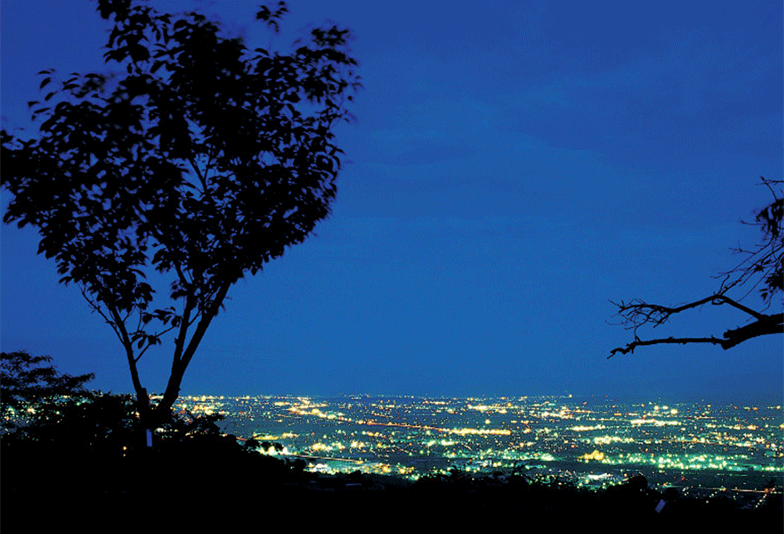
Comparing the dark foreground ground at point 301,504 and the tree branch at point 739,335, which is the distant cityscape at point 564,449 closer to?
the dark foreground ground at point 301,504

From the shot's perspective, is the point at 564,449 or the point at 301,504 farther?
the point at 564,449

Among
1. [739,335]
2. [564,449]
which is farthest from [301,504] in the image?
[564,449]

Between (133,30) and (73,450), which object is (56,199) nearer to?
(133,30)

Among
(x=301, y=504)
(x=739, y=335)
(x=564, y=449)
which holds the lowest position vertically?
(x=564, y=449)

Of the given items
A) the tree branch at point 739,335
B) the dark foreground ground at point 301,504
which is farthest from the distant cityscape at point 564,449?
the tree branch at point 739,335

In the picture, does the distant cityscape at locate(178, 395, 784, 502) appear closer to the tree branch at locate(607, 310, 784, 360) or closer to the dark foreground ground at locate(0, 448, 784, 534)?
the dark foreground ground at locate(0, 448, 784, 534)

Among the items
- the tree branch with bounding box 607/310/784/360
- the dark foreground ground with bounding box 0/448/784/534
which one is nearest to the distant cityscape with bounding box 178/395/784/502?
the dark foreground ground with bounding box 0/448/784/534

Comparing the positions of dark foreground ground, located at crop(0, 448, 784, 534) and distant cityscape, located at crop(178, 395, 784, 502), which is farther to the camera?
distant cityscape, located at crop(178, 395, 784, 502)

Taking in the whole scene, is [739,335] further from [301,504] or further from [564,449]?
[564,449]
